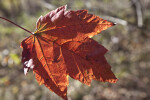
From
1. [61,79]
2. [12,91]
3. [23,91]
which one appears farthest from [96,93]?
[61,79]

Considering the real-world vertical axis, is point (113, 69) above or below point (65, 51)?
above

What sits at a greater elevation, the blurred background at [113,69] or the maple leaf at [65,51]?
the blurred background at [113,69]

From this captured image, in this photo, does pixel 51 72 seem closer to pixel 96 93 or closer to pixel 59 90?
pixel 59 90

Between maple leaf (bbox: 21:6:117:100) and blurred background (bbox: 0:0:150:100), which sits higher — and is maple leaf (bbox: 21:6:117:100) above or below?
below

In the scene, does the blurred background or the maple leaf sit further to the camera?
the blurred background

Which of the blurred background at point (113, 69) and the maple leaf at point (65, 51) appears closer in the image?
the maple leaf at point (65, 51)

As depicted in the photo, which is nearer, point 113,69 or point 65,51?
point 65,51

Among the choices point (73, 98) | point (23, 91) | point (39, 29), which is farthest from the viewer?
point (23, 91)

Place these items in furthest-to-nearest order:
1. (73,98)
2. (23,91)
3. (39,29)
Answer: (23,91) < (73,98) < (39,29)
